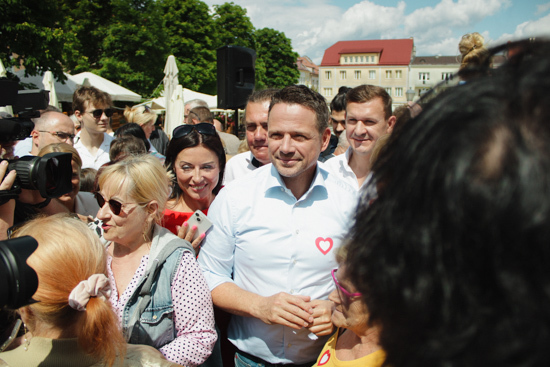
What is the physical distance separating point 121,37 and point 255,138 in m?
23.1

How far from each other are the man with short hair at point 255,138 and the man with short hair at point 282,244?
125 cm

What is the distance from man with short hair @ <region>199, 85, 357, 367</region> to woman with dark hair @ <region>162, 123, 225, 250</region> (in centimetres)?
68

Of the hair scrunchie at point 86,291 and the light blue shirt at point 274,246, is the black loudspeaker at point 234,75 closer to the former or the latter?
the light blue shirt at point 274,246

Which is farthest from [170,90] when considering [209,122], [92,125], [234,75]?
[92,125]

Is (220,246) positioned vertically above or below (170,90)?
below

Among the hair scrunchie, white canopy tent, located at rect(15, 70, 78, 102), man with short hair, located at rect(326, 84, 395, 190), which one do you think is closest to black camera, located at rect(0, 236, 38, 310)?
the hair scrunchie

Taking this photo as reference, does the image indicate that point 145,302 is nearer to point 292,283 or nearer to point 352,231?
point 292,283

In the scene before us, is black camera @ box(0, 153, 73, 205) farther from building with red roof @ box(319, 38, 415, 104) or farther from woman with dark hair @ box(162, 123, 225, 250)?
building with red roof @ box(319, 38, 415, 104)

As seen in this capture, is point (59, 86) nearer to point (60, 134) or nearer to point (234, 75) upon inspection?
point (234, 75)

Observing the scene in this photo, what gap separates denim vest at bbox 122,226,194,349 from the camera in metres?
2.03

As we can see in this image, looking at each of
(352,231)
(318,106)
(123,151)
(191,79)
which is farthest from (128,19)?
(352,231)

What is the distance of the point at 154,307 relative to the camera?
2059 mm

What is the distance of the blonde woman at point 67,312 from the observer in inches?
56.0

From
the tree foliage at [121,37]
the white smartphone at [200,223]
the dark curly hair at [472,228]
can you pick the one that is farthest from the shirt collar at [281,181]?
the tree foliage at [121,37]
